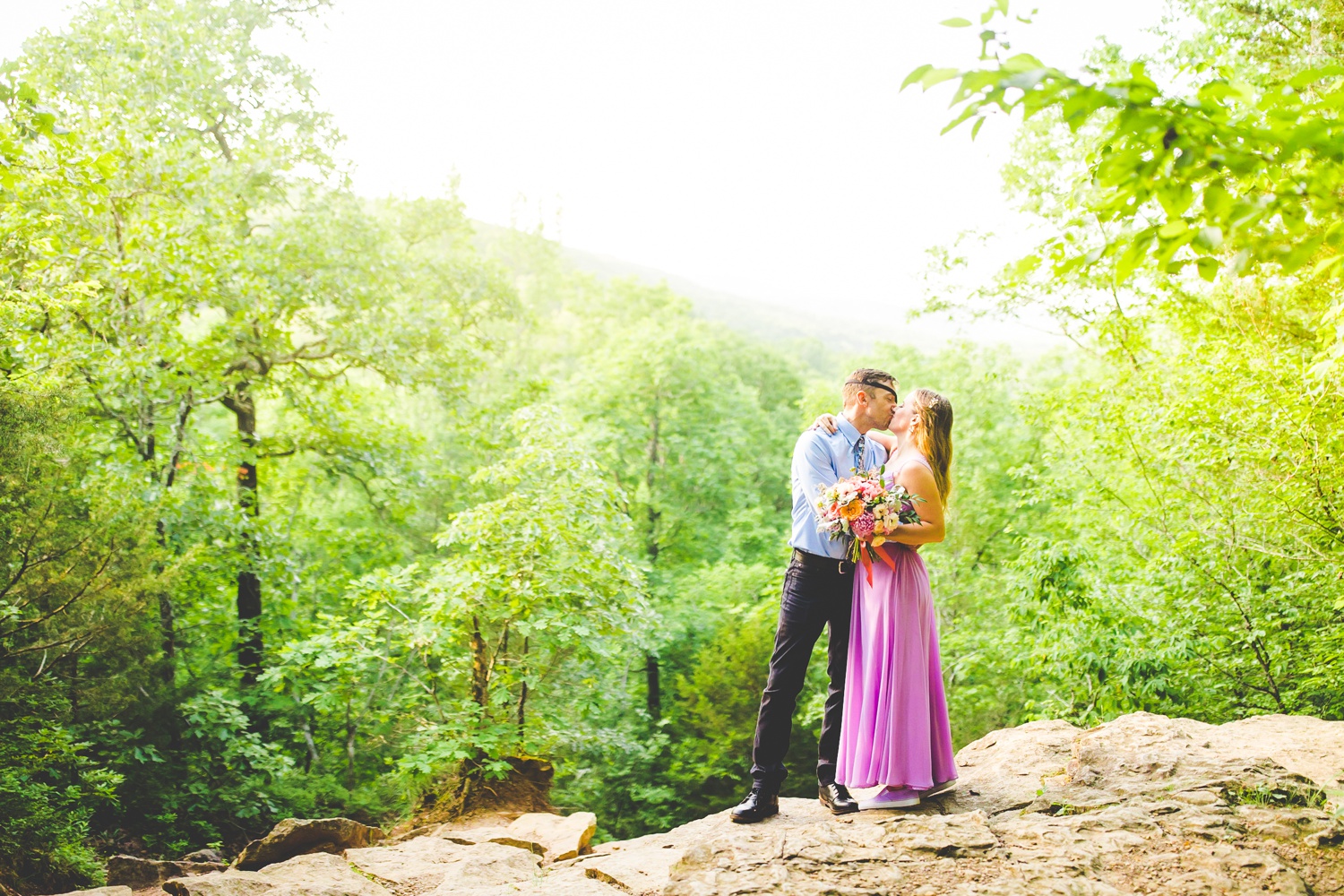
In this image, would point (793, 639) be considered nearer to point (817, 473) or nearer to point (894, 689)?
point (894, 689)

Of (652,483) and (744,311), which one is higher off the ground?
(744,311)

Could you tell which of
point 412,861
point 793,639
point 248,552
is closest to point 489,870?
point 412,861

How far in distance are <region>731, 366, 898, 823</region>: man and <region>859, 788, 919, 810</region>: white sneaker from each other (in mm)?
134

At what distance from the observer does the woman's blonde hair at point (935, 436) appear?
408cm

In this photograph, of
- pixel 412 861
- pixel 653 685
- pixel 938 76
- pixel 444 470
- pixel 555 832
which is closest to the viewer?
pixel 938 76

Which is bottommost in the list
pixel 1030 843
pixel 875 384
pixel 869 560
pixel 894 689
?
pixel 1030 843

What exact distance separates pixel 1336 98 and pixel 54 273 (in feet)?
29.3

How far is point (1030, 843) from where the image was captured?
3354 mm

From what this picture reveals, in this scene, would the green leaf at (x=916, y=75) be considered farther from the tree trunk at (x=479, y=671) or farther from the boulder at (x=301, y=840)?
the tree trunk at (x=479, y=671)

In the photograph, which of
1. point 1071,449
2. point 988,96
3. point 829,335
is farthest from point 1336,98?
point 829,335

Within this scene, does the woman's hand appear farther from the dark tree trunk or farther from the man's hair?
the dark tree trunk

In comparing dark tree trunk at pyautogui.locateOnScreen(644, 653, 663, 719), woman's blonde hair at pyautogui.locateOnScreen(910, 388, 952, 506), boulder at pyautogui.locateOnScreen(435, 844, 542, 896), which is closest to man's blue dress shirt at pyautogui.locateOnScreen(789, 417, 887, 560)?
woman's blonde hair at pyautogui.locateOnScreen(910, 388, 952, 506)

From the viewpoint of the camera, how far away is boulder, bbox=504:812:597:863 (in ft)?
17.5

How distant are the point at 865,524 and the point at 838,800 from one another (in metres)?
1.51
